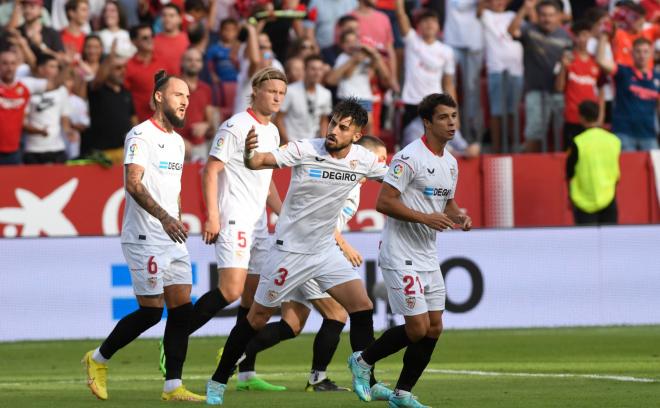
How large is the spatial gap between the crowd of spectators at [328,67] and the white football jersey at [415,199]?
872cm

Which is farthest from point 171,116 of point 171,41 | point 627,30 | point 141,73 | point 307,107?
point 627,30

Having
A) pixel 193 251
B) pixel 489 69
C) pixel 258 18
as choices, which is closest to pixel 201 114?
pixel 258 18

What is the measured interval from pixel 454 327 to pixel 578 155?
10.2 ft

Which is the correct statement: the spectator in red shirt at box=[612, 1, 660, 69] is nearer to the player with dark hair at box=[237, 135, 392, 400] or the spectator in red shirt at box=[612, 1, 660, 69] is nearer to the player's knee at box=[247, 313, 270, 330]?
the player with dark hair at box=[237, 135, 392, 400]

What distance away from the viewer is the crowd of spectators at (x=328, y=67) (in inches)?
704

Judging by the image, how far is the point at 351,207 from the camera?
433 inches

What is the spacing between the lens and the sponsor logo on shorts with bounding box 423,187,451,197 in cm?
927

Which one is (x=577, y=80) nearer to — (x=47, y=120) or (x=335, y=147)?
(x=47, y=120)

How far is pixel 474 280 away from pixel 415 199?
7.01 meters

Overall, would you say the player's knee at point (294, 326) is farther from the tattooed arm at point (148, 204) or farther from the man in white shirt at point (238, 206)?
the tattooed arm at point (148, 204)

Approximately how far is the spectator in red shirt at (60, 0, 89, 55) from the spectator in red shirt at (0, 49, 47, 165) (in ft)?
4.71

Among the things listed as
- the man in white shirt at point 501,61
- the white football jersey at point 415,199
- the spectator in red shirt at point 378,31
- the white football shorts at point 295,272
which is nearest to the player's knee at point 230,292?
the white football shorts at point 295,272

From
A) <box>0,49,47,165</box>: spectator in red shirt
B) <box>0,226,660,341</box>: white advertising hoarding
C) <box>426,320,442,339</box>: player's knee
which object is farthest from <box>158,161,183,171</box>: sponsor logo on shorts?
<box>0,49,47,165</box>: spectator in red shirt

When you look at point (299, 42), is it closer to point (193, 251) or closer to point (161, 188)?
point (193, 251)
